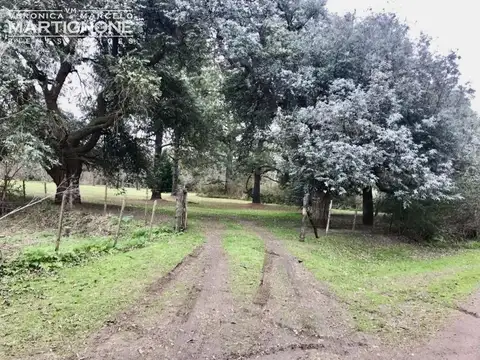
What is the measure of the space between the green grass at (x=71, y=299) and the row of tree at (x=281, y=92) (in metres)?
6.26

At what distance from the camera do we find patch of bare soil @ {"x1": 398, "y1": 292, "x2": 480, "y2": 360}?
520 cm

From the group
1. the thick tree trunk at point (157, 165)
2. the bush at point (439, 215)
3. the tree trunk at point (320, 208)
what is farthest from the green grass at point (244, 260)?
the thick tree trunk at point (157, 165)

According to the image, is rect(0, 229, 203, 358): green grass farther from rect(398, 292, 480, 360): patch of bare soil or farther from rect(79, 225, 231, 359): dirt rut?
rect(398, 292, 480, 360): patch of bare soil

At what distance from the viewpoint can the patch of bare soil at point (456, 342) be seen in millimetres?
5203

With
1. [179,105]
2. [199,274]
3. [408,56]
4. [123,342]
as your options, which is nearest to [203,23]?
[179,105]

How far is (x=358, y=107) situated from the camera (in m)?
12.3

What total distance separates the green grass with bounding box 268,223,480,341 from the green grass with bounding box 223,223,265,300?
1.19 meters

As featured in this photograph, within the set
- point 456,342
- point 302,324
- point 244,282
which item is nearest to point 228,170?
point 244,282

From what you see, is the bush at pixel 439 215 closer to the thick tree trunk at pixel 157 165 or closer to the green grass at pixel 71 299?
the green grass at pixel 71 299

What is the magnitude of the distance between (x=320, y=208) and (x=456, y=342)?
32.8 ft

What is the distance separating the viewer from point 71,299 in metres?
5.89

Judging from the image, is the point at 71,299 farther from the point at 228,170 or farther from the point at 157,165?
the point at 228,170

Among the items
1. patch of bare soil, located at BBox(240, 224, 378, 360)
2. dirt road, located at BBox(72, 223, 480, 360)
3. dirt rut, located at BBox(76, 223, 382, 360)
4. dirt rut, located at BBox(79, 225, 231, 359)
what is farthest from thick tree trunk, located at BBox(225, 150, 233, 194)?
dirt road, located at BBox(72, 223, 480, 360)

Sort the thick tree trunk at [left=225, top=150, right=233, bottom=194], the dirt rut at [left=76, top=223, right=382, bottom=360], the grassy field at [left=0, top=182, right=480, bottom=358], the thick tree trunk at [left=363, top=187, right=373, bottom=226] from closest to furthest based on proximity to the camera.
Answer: the dirt rut at [left=76, top=223, right=382, bottom=360] → the grassy field at [left=0, top=182, right=480, bottom=358] → the thick tree trunk at [left=363, top=187, right=373, bottom=226] → the thick tree trunk at [left=225, top=150, right=233, bottom=194]
